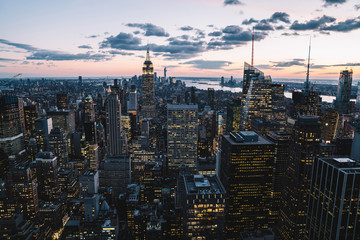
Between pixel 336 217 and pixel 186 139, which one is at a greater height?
pixel 336 217

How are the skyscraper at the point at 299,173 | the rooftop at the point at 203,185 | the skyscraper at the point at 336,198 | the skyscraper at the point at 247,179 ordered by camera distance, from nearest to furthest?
the skyscraper at the point at 336,198
the rooftop at the point at 203,185
the skyscraper at the point at 299,173
the skyscraper at the point at 247,179

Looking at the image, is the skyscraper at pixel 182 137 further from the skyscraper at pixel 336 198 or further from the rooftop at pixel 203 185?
the skyscraper at pixel 336 198

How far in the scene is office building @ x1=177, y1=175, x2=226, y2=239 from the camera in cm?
7462

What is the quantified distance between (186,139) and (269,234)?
9840 cm

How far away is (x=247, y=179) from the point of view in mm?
103875

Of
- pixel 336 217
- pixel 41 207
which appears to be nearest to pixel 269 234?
pixel 336 217

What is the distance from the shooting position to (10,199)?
127 meters

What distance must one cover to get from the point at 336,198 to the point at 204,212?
3561 cm

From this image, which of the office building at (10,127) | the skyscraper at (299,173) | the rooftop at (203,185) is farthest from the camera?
the office building at (10,127)

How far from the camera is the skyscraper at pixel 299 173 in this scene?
93.8 meters

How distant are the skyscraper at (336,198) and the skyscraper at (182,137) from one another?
397 feet

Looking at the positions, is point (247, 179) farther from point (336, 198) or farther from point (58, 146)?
point (58, 146)

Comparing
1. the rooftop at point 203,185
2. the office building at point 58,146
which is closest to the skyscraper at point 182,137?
the office building at point 58,146

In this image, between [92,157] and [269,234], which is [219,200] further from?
[92,157]
